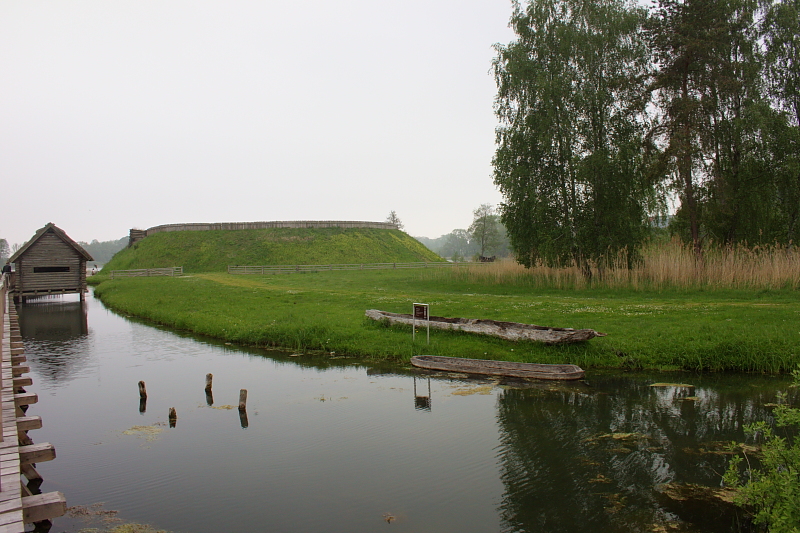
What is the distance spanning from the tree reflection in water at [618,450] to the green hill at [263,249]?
59124 mm

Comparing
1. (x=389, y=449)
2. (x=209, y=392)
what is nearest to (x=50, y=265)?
(x=209, y=392)

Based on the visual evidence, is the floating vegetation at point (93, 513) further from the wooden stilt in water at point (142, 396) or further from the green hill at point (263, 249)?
the green hill at point (263, 249)

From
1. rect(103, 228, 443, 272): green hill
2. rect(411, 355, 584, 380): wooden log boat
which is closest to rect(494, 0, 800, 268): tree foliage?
rect(411, 355, 584, 380): wooden log boat

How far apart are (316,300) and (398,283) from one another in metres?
11.1

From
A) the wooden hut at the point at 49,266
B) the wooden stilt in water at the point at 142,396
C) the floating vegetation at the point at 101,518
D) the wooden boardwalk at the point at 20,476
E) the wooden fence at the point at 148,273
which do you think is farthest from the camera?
the wooden fence at the point at 148,273

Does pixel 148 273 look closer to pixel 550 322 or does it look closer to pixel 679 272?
pixel 550 322

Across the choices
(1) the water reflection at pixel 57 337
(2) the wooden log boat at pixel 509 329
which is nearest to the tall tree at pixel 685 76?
(2) the wooden log boat at pixel 509 329

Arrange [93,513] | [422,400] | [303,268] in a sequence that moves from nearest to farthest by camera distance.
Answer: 1. [93,513]
2. [422,400]
3. [303,268]

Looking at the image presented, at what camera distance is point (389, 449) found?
31.8 feet

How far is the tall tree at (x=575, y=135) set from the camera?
29.5 meters

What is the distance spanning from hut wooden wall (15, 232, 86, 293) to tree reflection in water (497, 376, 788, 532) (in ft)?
130

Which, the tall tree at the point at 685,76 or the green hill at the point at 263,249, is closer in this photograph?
the tall tree at the point at 685,76

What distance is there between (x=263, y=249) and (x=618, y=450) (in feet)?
224

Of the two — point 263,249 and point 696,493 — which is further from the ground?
point 263,249
